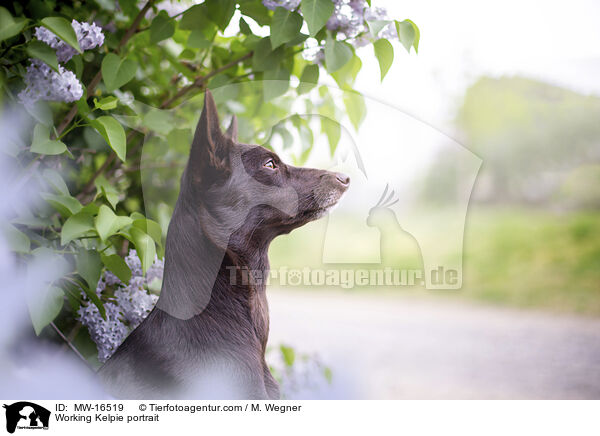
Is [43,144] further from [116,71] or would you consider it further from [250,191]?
[250,191]

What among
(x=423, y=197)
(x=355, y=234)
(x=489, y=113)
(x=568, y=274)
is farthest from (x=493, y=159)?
(x=568, y=274)

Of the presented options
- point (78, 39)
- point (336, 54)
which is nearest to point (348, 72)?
point (336, 54)

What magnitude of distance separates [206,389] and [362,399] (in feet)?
1.29

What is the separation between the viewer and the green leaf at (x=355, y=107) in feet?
2.92

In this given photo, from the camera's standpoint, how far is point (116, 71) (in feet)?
3.00

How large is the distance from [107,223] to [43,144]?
19 cm

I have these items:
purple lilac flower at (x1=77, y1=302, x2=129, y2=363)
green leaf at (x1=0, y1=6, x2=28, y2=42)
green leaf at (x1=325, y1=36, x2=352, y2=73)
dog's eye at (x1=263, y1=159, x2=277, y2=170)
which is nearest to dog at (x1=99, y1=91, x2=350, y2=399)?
dog's eye at (x1=263, y1=159, x2=277, y2=170)

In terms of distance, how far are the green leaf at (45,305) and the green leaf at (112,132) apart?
270 mm

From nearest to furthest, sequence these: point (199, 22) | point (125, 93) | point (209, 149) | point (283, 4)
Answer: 1. point (209, 149)
2. point (283, 4)
3. point (199, 22)
4. point (125, 93)

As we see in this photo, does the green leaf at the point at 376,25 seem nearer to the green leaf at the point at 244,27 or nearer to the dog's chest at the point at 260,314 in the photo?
the green leaf at the point at 244,27

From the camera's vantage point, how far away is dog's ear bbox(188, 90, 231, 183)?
729 millimetres

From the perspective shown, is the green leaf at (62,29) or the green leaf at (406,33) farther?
the green leaf at (406,33)

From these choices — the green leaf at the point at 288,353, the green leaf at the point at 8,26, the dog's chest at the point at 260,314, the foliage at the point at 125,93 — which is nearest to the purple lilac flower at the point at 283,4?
the foliage at the point at 125,93

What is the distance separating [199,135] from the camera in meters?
0.74
